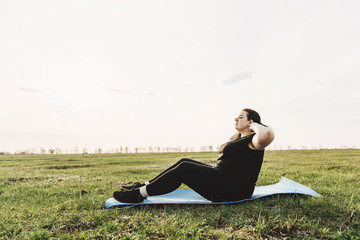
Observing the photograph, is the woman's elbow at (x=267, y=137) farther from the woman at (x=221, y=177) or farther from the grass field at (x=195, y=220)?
the grass field at (x=195, y=220)

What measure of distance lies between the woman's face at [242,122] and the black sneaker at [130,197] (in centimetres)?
219

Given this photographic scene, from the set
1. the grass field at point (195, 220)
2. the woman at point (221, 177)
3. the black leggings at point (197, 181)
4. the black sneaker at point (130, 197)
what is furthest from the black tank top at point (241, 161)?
the black sneaker at point (130, 197)

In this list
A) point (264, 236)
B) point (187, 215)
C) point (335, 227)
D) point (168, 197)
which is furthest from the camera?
point (168, 197)

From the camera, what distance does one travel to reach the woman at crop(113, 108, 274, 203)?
12.6 ft

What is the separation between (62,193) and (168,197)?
9.94 feet

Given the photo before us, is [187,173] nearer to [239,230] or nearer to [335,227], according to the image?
[239,230]

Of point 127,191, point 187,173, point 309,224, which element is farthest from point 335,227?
point 127,191

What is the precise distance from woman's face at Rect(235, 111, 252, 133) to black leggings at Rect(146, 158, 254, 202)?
0.91 m

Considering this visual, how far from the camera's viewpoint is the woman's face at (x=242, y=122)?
4.13 meters

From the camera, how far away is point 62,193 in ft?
18.7

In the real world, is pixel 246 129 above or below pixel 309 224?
above

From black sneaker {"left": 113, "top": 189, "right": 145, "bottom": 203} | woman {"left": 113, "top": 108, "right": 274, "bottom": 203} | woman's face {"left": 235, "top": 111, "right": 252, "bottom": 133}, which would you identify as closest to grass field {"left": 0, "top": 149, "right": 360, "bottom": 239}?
black sneaker {"left": 113, "top": 189, "right": 145, "bottom": 203}

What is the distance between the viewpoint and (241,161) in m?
3.87

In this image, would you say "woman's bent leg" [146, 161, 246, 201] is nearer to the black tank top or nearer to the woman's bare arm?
the black tank top
